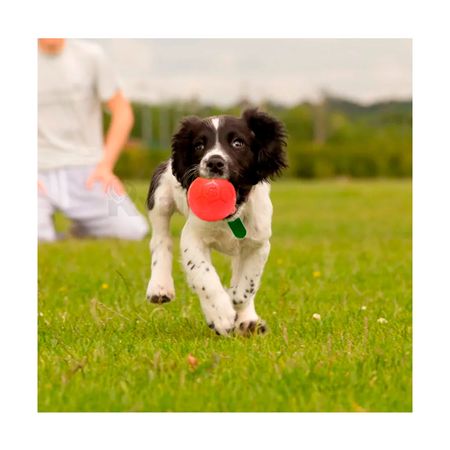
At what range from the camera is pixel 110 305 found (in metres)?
6.18

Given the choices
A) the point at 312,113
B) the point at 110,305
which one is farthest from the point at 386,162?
the point at 110,305

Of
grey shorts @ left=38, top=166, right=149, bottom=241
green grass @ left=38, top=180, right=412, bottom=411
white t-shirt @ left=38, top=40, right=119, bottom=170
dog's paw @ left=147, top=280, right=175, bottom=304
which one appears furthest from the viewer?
grey shorts @ left=38, top=166, right=149, bottom=241

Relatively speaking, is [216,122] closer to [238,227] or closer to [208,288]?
[238,227]

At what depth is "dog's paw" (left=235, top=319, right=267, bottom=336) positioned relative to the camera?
5.07 metres

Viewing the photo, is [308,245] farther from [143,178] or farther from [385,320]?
[143,178]

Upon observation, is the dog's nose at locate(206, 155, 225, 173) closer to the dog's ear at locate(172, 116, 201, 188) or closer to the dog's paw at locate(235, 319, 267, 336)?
the dog's ear at locate(172, 116, 201, 188)

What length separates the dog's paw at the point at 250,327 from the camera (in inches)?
200

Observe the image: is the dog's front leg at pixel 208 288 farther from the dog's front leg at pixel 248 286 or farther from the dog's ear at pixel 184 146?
the dog's ear at pixel 184 146

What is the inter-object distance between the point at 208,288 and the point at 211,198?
0.54 metres

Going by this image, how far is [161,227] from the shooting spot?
539cm

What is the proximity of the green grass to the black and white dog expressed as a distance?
0.70 ft

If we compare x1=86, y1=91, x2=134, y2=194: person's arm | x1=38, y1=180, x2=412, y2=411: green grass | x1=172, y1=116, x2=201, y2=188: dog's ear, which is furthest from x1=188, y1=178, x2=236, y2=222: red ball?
x1=86, y1=91, x2=134, y2=194: person's arm

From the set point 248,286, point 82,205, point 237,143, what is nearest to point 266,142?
point 237,143
